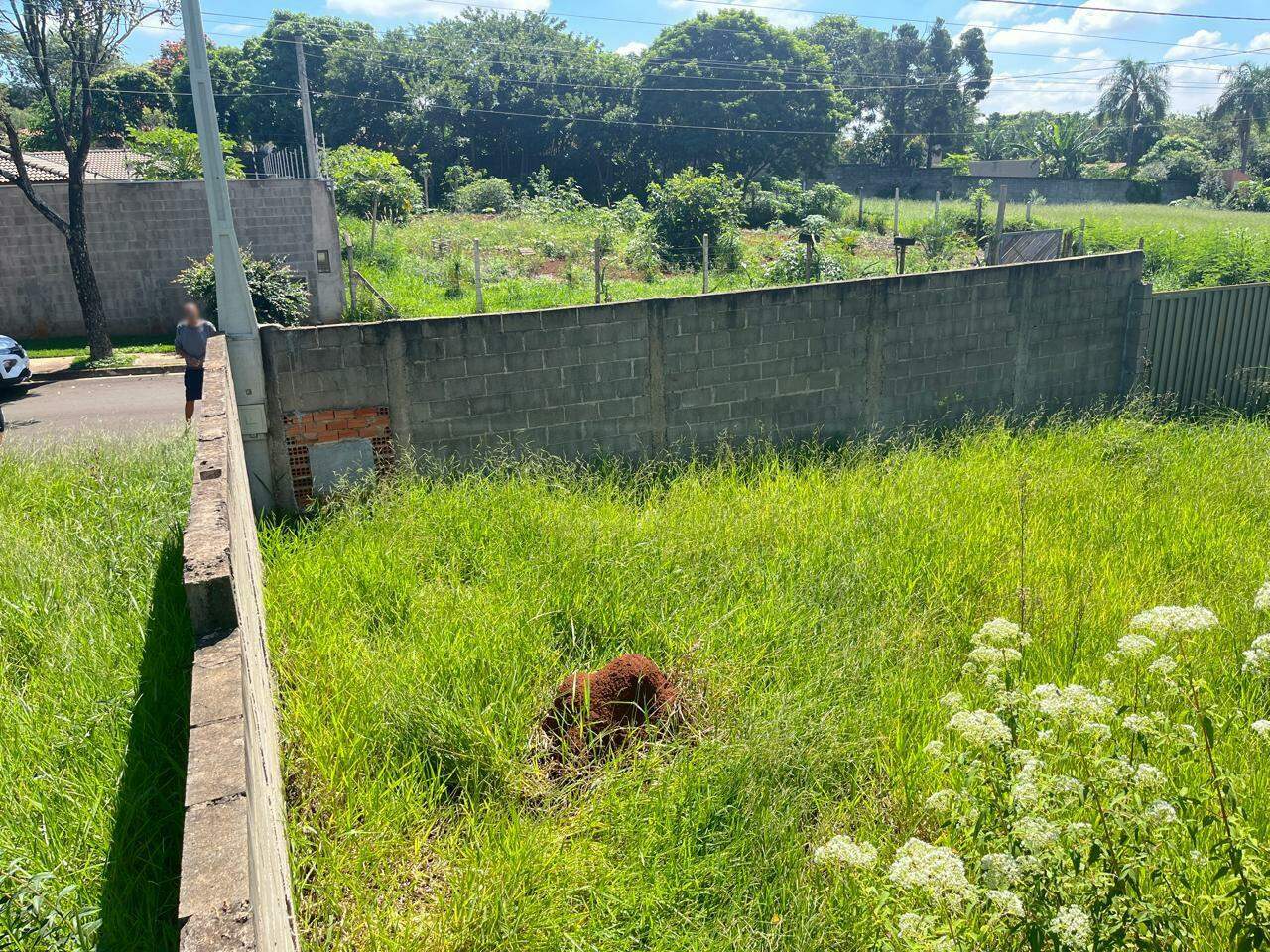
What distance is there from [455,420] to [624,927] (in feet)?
16.8

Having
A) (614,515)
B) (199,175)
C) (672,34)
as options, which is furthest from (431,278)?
(672,34)

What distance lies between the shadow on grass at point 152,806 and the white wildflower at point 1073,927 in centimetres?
247

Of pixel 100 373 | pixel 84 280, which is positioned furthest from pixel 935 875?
pixel 84 280

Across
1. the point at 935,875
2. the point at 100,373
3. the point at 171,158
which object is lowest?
the point at 100,373

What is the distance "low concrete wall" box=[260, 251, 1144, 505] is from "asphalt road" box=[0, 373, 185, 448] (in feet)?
9.20

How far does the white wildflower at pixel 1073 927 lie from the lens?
2.32 meters

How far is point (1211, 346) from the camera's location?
1119 centimetres

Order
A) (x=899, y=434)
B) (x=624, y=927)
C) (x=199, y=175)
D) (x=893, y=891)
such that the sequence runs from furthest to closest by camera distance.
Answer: (x=199, y=175) < (x=899, y=434) < (x=624, y=927) < (x=893, y=891)

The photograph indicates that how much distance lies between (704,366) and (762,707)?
482cm

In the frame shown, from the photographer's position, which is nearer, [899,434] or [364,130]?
[899,434]

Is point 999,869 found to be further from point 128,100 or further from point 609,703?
point 128,100

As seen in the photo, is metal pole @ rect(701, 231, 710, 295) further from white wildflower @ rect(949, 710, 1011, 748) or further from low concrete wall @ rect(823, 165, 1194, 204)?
low concrete wall @ rect(823, 165, 1194, 204)

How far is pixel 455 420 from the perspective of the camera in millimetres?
7812

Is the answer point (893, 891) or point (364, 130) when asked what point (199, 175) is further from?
point (364, 130)
